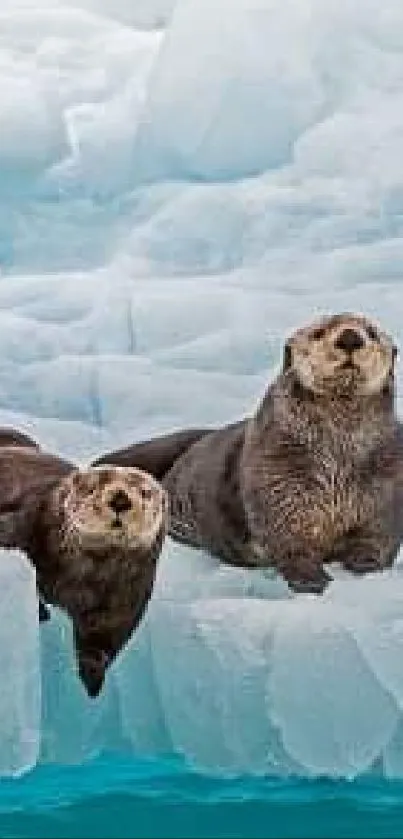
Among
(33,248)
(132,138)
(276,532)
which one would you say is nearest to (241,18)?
(132,138)

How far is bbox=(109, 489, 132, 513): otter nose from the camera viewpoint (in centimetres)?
575

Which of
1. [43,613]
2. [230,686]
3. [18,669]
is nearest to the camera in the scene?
[18,669]

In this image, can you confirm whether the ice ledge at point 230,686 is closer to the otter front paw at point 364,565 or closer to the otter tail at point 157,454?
the otter front paw at point 364,565

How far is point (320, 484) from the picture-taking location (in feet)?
21.2

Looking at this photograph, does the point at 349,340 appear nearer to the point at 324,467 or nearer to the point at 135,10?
the point at 324,467

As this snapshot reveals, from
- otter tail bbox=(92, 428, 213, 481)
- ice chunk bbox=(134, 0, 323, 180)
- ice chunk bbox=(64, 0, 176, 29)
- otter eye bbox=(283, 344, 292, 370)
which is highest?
otter eye bbox=(283, 344, 292, 370)

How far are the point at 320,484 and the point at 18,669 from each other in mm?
1223

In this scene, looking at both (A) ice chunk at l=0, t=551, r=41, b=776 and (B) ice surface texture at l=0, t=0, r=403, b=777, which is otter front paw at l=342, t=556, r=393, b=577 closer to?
(A) ice chunk at l=0, t=551, r=41, b=776

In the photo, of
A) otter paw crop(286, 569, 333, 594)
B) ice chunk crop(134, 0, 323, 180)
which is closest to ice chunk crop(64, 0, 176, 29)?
ice chunk crop(134, 0, 323, 180)

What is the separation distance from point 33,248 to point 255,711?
5.47 metres

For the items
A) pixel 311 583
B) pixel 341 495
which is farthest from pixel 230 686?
pixel 341 495

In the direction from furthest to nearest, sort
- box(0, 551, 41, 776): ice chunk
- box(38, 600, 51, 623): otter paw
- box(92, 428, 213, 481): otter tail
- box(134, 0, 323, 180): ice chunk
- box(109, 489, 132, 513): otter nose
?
box(134, 0, 323, 180): ice chunk → box(92, 428, 213, 481): otter tail → box(38, 600, 51, 623): otter paw → box(109, 489, 132, 513): otter nose → box(0, 551, 41, 776): ice chunk

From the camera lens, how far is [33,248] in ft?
36.3

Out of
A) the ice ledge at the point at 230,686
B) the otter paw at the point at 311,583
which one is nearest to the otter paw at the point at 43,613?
the ice ledge at the point at 230,686
